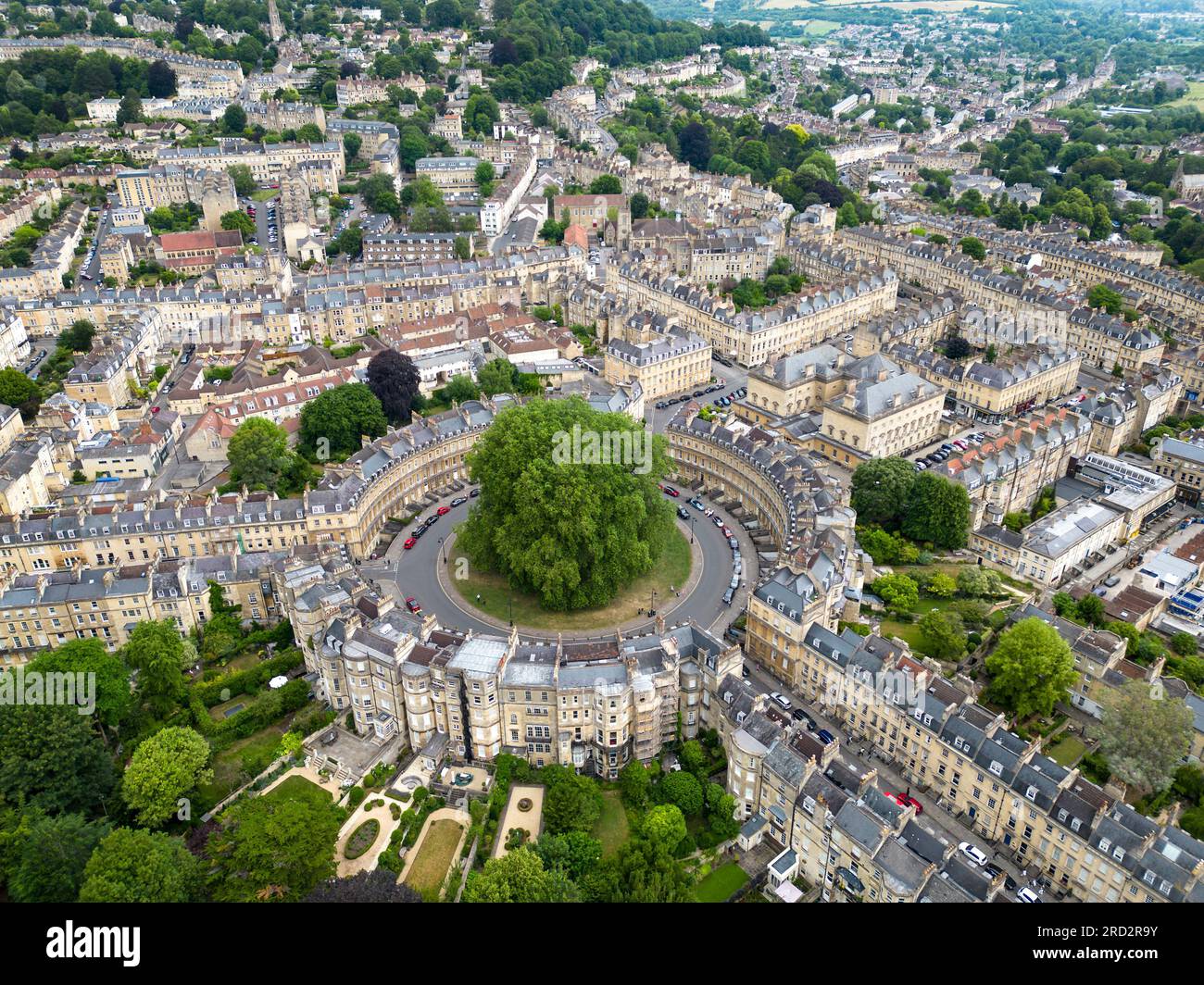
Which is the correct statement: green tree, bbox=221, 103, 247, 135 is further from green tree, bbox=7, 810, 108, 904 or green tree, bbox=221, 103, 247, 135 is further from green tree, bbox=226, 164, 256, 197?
green tree, bbox=7, 810, 108, 904

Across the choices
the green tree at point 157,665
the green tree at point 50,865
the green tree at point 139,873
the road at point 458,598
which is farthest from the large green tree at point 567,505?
the green tree at point 50,865

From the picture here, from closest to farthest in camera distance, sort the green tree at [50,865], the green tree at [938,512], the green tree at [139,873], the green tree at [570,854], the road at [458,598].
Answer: the green tree at [139,873]
the green tree at [50,865]
the green tree at [570,854]
the road at [458,598]
the green tree at [938,512]

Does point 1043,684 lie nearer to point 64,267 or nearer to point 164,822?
point 164,822

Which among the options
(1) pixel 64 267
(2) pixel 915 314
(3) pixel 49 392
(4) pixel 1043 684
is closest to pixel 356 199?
(1) pixel 64 267

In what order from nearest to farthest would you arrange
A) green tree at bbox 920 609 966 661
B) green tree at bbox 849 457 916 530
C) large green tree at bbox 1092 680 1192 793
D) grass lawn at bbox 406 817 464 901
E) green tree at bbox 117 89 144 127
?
1. grass lawn at bbox 406 817 464 901
2. large green tree at bbox 1092 680 1192 793
3. green tree at bbox 920 609 966 661
4. green tree at bbox 849 457 916 530
5. green tree at bbox 117 89 144 127

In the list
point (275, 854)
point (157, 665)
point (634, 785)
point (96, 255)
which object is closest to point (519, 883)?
point (634, 785)

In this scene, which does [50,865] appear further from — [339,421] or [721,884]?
[339,421]

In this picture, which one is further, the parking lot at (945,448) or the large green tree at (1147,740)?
the parking lot at (945,448)

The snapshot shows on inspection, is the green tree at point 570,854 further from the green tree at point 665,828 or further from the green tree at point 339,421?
the green tree at point 339,421

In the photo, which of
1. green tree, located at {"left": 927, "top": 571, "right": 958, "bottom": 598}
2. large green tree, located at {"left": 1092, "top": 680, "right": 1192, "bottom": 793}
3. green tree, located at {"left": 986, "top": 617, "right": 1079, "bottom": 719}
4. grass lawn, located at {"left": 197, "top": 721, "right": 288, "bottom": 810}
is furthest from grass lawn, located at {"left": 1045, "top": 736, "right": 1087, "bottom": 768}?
grass lawn, located at {"left": 197, "top": 721, "right": 288, "bottom": 810}
